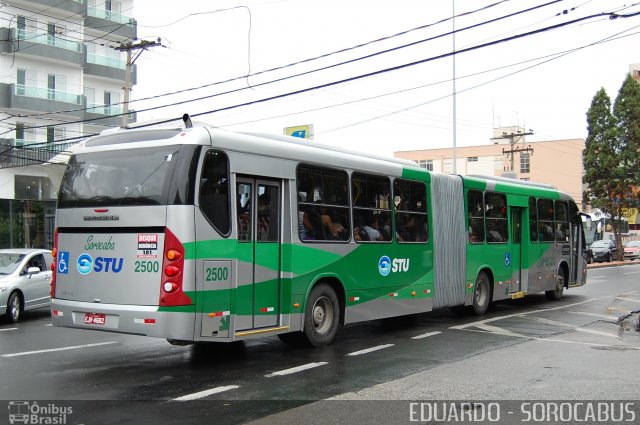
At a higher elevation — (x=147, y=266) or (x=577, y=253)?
(x=147, y=266)

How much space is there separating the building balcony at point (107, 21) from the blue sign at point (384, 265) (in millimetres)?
35839

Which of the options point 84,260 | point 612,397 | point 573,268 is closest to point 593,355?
point 612,397

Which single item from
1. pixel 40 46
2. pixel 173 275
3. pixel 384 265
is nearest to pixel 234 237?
pixel 173 275

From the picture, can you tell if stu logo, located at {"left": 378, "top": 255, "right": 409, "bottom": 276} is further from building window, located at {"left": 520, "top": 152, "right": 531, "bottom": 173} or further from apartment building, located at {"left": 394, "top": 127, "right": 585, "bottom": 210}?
building window, located at {"left": 520, "top": 152, "right": 531, "bottom": 173}

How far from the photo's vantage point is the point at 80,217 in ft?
28.2

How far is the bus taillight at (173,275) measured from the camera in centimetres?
771

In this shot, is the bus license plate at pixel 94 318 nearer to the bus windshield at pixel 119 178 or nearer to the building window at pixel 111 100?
the bus windshield at pixel 119 178

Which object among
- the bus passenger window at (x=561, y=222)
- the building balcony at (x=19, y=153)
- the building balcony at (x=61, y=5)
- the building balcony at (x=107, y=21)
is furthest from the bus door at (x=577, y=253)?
the building balcony at (x=61, y=5)

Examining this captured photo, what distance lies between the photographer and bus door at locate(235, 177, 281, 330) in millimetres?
8641

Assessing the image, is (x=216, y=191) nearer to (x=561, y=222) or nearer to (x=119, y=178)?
(x=119, y=178)

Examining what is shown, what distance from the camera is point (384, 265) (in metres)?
11.5

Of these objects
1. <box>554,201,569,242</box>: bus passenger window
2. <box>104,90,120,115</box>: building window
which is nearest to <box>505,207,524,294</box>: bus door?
<box>554,201,569,242</box>: bus passenger window

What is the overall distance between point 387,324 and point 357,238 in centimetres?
321

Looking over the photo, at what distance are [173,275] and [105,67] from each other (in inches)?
1594
